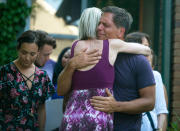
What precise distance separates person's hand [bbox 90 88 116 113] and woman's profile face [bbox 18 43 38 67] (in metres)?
1.21

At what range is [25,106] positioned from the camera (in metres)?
3.21

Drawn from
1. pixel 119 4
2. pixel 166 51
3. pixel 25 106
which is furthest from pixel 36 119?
pixel 119 4

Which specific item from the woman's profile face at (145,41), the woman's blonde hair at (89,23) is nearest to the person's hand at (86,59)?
the woman's blonde hair at (89,23)

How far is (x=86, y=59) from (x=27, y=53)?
1165mm

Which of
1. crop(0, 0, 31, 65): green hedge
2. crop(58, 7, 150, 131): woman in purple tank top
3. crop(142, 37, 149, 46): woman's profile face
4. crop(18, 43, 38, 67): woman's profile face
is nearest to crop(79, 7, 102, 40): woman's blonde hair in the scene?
crop(58, 7, 150, 131): woman in purple tank top

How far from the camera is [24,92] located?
3219 millimetres

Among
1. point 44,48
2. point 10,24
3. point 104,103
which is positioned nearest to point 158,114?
point 104,103

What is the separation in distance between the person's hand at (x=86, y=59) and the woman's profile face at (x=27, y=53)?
3.34 feet

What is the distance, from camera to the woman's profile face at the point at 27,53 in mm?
3311

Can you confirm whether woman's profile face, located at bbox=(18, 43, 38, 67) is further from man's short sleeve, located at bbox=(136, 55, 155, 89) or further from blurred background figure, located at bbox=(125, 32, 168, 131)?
man's short sleeve, located at bbox=(136, 55, 155, 89)

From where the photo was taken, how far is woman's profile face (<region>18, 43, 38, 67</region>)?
10.9 feet

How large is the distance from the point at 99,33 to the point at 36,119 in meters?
1.25

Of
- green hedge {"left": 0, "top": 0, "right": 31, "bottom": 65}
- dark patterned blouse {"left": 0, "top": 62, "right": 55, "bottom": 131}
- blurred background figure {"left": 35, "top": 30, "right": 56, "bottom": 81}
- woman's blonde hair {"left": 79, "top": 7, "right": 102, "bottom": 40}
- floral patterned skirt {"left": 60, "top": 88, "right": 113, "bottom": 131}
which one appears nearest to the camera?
floral patterned skirt {"left": 60, "top": 88, "right": 113, "bottom": 131}

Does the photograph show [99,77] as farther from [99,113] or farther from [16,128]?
[16,128]
